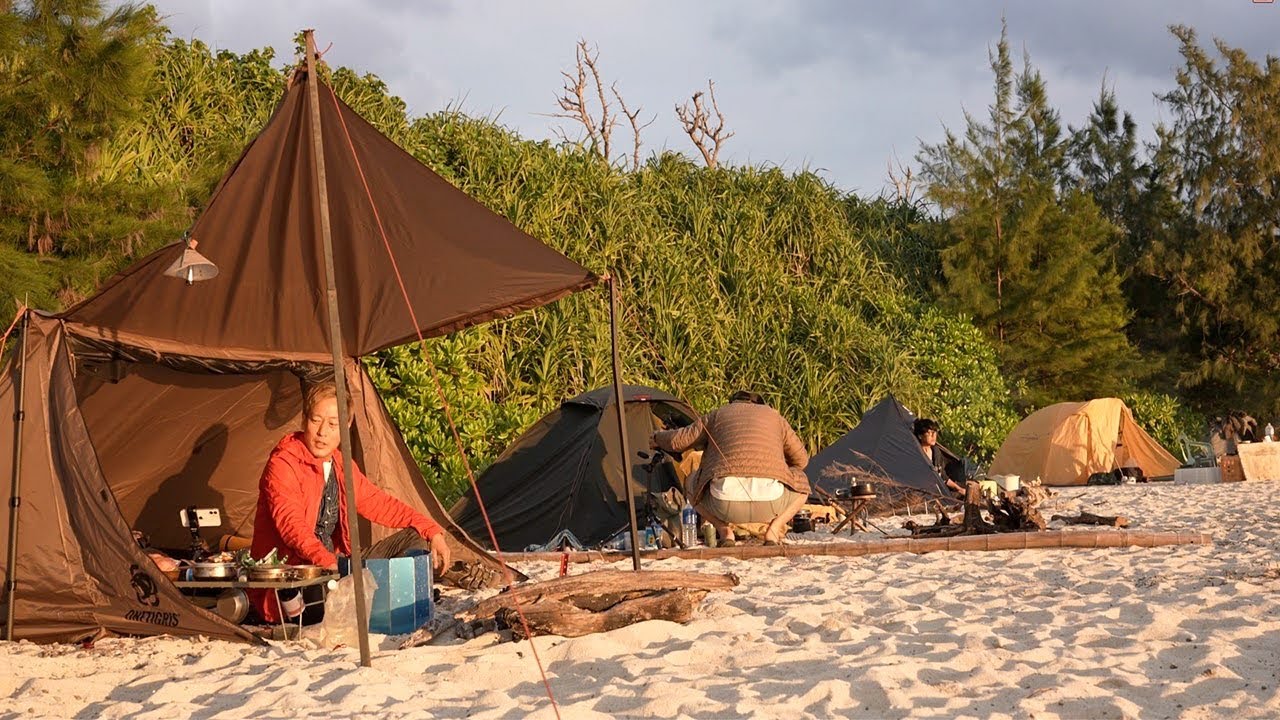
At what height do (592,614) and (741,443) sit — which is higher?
(741,443)

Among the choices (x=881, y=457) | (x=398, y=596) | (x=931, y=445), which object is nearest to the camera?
(x=398, y=596)

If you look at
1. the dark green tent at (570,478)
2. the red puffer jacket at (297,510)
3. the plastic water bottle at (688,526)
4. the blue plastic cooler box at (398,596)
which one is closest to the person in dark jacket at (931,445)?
the dark green tent at (570,478)

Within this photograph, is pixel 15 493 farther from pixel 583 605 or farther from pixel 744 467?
pixel 744 467

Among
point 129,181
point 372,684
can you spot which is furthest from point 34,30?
point 372,684

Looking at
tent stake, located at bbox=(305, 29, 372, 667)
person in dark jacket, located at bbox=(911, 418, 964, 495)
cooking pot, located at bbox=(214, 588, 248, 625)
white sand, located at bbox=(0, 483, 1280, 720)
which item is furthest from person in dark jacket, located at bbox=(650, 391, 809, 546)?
tent stake, located at bbox=(305, 29, 372, 667)

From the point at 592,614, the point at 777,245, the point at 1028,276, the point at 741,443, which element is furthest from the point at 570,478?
the point at 1028,276

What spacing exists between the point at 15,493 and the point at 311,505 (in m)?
1.14

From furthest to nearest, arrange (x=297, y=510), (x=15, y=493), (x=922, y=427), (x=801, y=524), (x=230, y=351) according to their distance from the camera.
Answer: (x=922, y=427), (x=801, y=524), (x=230, y=351), (x=297, y=510), (x=15, y=493)

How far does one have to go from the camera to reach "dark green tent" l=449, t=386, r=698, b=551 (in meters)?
8.45

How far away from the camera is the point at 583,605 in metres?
4.62

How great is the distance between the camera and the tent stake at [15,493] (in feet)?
15.5

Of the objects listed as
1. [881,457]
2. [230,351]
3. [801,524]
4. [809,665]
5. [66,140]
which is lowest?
[809,665]

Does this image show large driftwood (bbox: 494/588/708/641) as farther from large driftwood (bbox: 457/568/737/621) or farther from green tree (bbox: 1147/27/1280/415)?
green tree (bbox: 1147/27/1280/415)

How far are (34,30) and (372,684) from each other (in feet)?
17.7
